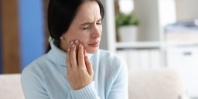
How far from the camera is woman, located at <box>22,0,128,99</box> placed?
111cm

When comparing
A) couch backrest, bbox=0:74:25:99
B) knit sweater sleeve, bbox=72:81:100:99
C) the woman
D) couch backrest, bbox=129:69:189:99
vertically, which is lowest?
couch backrest, bbox=129:69:189:99

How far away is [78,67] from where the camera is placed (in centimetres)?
113

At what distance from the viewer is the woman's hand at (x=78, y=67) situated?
3.63 ft

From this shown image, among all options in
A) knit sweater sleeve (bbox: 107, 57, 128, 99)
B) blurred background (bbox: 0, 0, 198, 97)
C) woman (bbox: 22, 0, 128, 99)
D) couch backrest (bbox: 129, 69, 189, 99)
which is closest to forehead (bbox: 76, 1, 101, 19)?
woman (bbox: 22, 0, 128, 99)

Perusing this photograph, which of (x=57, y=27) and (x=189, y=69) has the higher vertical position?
(x=57, y=27)

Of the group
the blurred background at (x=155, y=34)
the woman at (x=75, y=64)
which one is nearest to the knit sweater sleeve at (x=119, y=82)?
the woman at (x=75, y=64)

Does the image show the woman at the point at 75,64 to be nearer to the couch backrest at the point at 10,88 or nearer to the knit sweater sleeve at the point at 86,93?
the knit sweater sleeve at the point at 86,93

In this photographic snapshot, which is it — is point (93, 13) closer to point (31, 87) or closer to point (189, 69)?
point (31, 87)

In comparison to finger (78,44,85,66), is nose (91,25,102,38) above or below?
above

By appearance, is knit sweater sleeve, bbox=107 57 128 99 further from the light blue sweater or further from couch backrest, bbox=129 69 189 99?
couch backrest, bbox=129 69 189 99

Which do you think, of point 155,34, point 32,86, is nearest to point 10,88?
point 32,86

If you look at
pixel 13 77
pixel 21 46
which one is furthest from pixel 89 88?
pixel 21 46

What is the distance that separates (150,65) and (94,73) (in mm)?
1229

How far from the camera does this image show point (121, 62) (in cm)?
127
